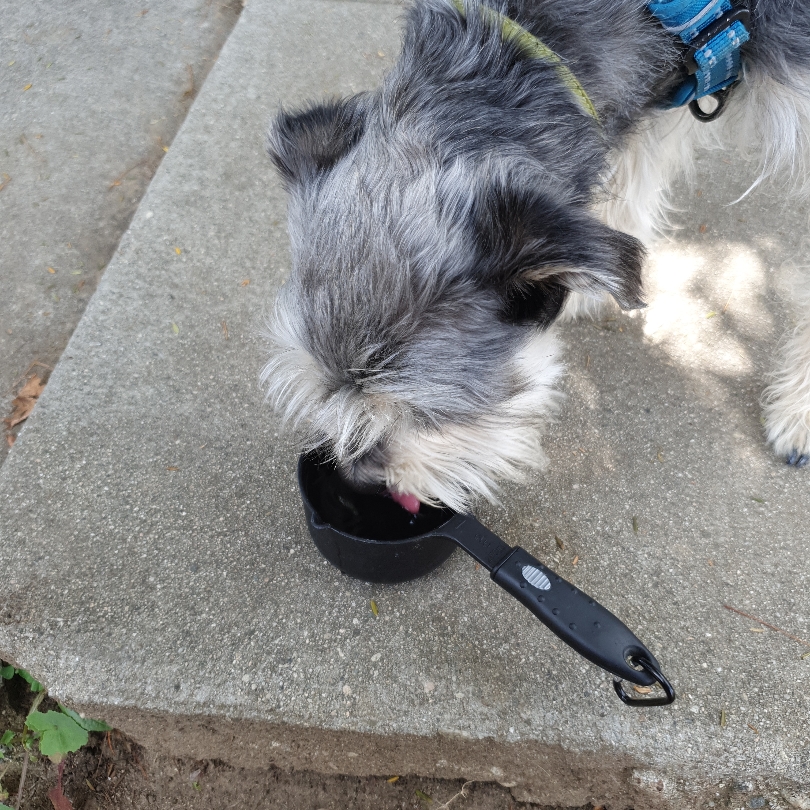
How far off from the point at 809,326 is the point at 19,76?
507 cm

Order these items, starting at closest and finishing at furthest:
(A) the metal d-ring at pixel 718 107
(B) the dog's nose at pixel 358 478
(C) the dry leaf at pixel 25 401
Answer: (B) the dog's nose at pixel 358 478
(A) the metal d-ring at pixel 718 107
(C) the dry leaf at pixel 25 401

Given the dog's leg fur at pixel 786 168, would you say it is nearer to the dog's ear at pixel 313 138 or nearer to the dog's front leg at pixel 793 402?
the dog's front leg at pixel 793 402

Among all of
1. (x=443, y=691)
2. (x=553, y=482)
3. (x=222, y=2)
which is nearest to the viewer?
(x=443, y=691)

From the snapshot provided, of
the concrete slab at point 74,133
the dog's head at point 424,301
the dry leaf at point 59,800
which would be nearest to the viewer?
the dog's head at point 424,301

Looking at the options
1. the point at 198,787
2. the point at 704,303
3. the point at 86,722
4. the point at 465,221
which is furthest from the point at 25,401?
the point at 704,303

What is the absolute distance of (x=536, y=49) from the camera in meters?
1.92

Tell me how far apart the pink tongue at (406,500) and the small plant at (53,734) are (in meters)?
1.35

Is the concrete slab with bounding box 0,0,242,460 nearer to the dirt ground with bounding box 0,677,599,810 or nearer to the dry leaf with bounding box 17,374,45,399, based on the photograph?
the dry leaf with bounding box 17,374,45,399

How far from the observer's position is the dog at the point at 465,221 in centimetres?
166

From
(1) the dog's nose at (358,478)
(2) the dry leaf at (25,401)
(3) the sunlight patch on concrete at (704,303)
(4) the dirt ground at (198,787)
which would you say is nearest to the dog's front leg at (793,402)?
(3) the sunlight patch on concrete at (704,303)

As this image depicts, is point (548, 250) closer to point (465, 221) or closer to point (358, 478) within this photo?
point (465, 221)

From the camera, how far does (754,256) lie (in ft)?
10.9

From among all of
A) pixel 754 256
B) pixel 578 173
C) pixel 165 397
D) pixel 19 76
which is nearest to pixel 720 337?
pixel 754 256

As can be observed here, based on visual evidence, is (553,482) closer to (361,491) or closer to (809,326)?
(361,491)
